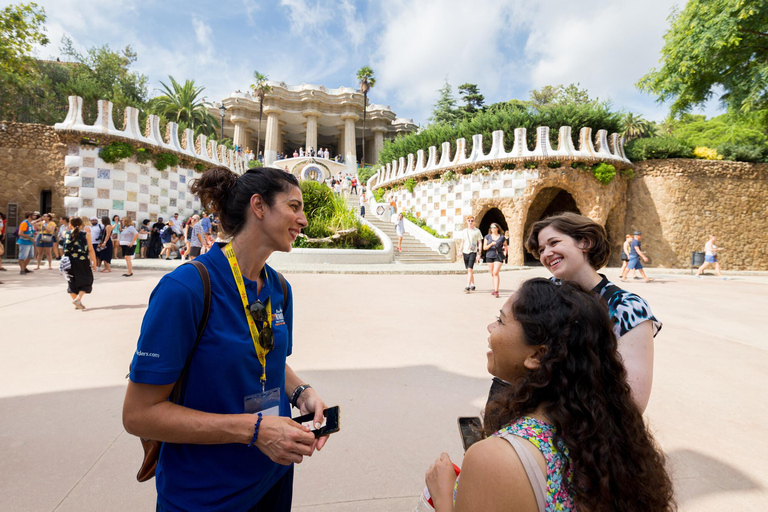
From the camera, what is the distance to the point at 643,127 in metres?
33.3

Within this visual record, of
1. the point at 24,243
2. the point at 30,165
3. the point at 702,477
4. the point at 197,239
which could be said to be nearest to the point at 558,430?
the point at 702,477

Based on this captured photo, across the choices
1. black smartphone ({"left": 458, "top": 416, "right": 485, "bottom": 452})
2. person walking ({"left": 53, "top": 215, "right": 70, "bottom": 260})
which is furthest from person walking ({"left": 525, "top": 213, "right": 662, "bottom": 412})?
person walking ({"left": 53, "top": 215, "right": 70, "bottom": 260})

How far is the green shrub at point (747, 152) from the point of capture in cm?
1703

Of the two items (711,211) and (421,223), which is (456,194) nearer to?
(421,223)

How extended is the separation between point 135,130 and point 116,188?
2597 mm

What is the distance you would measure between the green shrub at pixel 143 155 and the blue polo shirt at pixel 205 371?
685 inches

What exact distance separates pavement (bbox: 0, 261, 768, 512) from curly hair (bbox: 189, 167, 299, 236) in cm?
102

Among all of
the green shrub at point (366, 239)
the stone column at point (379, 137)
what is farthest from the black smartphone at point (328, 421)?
the stone column at point (379, 137)

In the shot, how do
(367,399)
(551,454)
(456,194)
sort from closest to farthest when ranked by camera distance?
(551,454) → (367,399) → (456,194)

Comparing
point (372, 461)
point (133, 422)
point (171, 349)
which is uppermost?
point (171, 349)

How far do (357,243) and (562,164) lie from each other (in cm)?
984

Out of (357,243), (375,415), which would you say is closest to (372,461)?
(375,415)

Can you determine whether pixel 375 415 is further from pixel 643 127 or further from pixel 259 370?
pixel 643 127

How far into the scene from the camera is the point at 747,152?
17125 millimetres
